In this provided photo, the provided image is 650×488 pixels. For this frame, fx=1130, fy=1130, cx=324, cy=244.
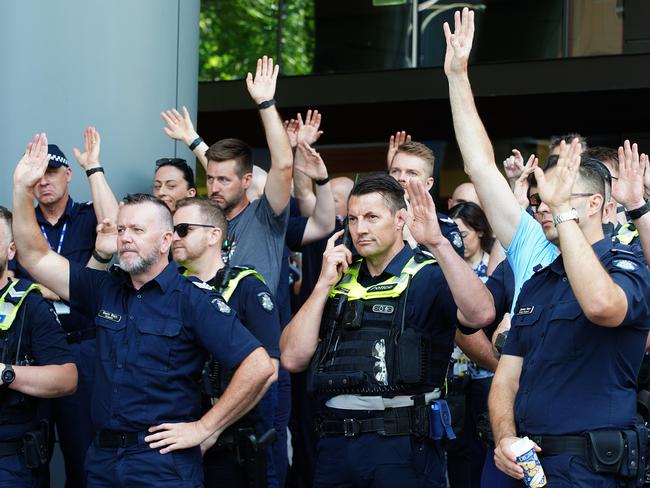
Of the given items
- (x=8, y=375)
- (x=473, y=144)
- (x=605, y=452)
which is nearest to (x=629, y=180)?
(x=473, y=144)

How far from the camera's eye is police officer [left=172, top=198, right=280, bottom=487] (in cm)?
510

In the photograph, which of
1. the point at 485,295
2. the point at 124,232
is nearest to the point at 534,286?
the point at 485,295

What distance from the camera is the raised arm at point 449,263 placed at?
14.7 ft

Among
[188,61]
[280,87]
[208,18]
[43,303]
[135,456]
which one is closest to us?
[135,456]

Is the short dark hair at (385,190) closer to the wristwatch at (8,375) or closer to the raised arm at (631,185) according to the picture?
the raised arm at (631,185)

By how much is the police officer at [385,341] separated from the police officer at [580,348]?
0.55 m

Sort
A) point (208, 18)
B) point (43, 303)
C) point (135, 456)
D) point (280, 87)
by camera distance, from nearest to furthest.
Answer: point (135, 456) < point (43, 303) < point (280, 87) < point (208, 18)

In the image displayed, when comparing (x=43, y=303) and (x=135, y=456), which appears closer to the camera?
(x=135, y=456)

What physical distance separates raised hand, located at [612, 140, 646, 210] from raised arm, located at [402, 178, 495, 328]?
0.74m

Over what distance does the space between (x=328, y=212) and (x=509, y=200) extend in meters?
1.84

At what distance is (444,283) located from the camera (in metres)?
4.78

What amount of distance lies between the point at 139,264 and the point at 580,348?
191 centimetres

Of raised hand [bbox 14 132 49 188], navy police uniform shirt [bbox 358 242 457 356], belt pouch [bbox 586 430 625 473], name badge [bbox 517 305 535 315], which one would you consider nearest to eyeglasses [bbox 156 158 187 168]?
raised hand [bbox 14 132 49 188]

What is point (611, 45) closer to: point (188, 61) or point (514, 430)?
point (188, 61)
